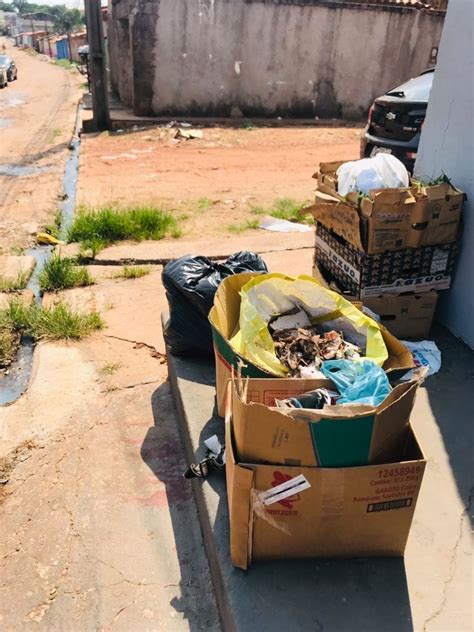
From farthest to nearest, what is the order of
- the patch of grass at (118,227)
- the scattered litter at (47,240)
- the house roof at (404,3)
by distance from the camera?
1. the house roof at (404,3)
2. the scattered litter at (47,240)
3. the patch of grass at (118,227)

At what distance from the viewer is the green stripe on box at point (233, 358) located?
83.9 inches

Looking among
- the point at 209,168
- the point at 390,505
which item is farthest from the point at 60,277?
the point at 209,168

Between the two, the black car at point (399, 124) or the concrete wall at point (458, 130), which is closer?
the concrete wall at point (458, 130)

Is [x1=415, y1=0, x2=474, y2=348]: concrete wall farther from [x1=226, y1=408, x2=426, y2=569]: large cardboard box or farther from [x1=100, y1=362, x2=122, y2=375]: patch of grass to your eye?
[x1=100, y1=362, x2=122, y2=375]: patch of grass

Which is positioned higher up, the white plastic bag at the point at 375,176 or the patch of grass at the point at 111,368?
the white plastic bag at the point at 375,176

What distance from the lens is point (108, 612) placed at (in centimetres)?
203

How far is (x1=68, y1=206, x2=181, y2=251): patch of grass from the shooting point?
229 inches

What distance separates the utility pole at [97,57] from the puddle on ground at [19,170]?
11.4ft

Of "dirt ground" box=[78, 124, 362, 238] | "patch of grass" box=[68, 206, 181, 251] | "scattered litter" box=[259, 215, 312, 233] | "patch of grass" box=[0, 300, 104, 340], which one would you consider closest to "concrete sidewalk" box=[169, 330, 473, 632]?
"patch of grass" box=[0, 300, 104, 340]

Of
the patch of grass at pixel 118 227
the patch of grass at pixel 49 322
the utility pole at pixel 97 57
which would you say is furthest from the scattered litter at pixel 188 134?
the patch of grass at pixel 49 322

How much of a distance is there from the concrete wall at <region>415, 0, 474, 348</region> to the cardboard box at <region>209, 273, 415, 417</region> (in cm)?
126

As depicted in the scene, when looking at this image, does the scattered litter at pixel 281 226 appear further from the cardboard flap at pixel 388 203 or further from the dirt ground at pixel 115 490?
the cardboard flap at pixel 388 203

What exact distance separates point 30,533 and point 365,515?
4.99ft

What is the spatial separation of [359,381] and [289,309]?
26.0 inches
